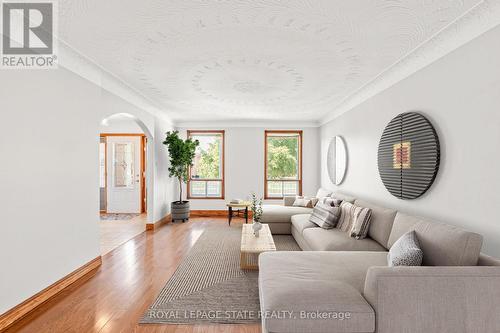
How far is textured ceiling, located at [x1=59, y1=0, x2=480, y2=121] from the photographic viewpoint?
2.16m

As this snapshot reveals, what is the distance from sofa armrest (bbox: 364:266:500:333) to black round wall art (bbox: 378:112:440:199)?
50.6 inches

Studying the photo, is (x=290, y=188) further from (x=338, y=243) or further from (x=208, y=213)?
(x=338, y=243)

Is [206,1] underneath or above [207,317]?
above

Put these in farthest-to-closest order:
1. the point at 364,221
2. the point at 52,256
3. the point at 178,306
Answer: the point at 364,221, the point at 52,256, the point at 178,306

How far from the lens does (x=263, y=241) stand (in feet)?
12.2

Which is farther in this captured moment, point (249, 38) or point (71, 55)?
point (71, 55)

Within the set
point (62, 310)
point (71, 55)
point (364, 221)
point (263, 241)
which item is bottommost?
point (62, 310)

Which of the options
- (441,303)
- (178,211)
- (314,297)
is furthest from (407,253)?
(178,211)

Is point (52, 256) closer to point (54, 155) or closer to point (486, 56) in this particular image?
point (54, 155)

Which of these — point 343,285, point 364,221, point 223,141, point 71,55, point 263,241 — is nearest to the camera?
point 343,285

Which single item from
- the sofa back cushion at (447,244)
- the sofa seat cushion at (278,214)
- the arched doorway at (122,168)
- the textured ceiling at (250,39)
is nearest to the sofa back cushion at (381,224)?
the sofa back cushion at (447,244)

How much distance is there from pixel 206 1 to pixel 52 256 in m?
2.96

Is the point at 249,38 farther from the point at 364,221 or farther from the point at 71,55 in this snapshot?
the point at 364,221

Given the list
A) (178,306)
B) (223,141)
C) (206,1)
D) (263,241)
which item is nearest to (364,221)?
(263,241)
